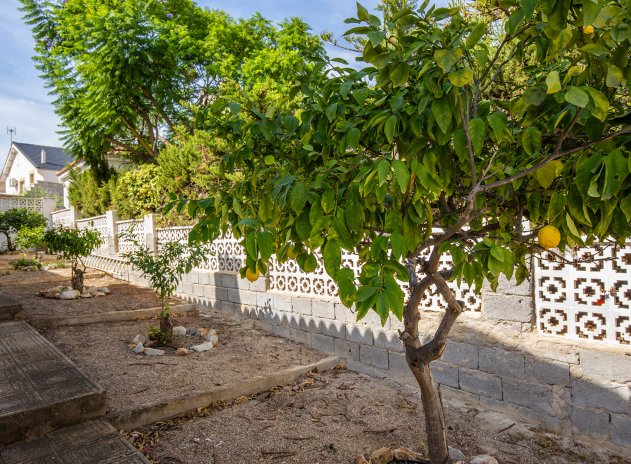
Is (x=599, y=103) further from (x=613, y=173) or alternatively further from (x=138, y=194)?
(x=138, y=194)

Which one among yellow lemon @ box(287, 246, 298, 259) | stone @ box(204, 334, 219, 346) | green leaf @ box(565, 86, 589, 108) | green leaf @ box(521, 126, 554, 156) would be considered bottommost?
stone @ box(204, 334, 219, 346)

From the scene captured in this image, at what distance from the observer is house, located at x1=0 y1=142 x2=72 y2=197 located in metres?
33.4

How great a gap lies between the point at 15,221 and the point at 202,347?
15520 mm

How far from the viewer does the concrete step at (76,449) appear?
2.44 metres

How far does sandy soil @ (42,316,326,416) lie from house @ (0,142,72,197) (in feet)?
103

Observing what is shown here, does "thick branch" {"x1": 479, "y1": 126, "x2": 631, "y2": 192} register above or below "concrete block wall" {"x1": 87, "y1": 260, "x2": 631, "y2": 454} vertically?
above

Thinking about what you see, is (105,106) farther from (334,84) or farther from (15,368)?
(334,84)

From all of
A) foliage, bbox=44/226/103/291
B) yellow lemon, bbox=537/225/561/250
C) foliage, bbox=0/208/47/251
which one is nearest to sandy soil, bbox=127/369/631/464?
yellow lemon, bbox=537/225/561/250

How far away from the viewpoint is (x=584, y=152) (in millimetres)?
1287

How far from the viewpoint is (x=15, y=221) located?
16.9m

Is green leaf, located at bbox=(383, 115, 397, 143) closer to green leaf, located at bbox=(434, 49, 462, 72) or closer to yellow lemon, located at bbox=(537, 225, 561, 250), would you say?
green leaf, located at bbox=(434, 49, 462, 72)

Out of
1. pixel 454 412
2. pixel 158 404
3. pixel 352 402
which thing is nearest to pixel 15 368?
pixel 158 404

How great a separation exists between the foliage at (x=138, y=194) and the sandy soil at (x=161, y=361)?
253 inches

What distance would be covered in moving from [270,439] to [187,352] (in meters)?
2.42
